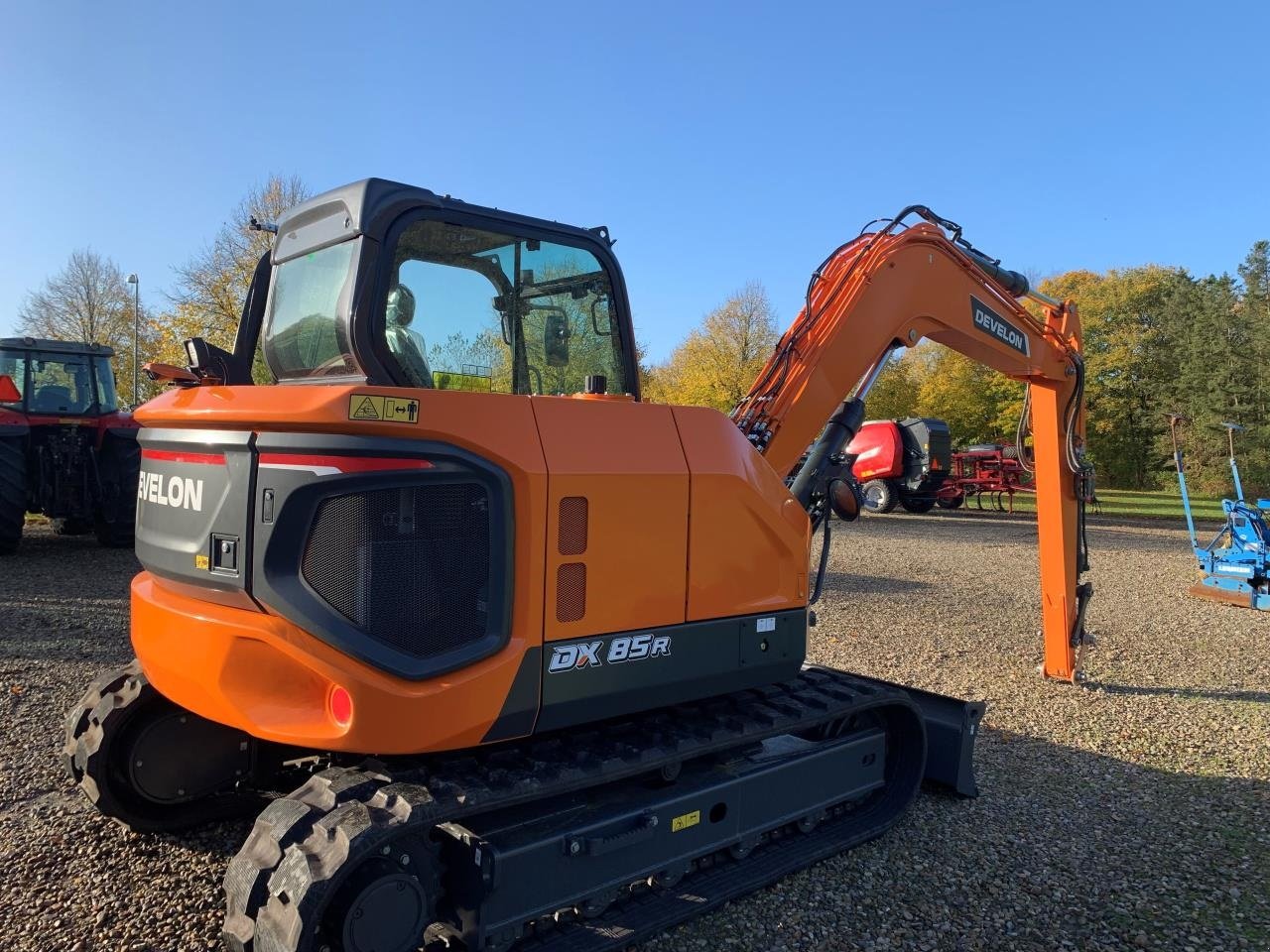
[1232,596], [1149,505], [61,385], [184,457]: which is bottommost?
[1232,596]

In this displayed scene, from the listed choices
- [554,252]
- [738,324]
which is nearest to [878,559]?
[554,252]

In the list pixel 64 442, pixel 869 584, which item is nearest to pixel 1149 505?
pixel 869 584

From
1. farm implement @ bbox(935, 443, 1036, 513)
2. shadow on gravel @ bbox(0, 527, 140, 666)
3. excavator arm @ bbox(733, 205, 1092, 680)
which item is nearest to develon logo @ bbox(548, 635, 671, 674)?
excavator arm @ bbox(733, 205, 1092, 680)

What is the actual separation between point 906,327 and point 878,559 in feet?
29.7

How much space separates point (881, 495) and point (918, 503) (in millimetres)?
1299

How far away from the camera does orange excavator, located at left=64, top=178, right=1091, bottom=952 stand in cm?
279

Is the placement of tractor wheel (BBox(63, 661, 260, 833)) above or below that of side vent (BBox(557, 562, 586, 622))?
below

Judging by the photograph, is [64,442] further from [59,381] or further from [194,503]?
[194,503]

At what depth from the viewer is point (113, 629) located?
781 centimetres

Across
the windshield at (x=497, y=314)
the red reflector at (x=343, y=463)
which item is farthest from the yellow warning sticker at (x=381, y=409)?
the windshield at (x=497, y=314)

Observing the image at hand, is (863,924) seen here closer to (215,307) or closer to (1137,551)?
(1137,551)

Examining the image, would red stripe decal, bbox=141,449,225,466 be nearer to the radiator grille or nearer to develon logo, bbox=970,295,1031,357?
the radiator grille

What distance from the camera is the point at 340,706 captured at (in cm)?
280

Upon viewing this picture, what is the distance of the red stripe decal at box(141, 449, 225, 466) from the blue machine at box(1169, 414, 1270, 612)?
10.2 metres
